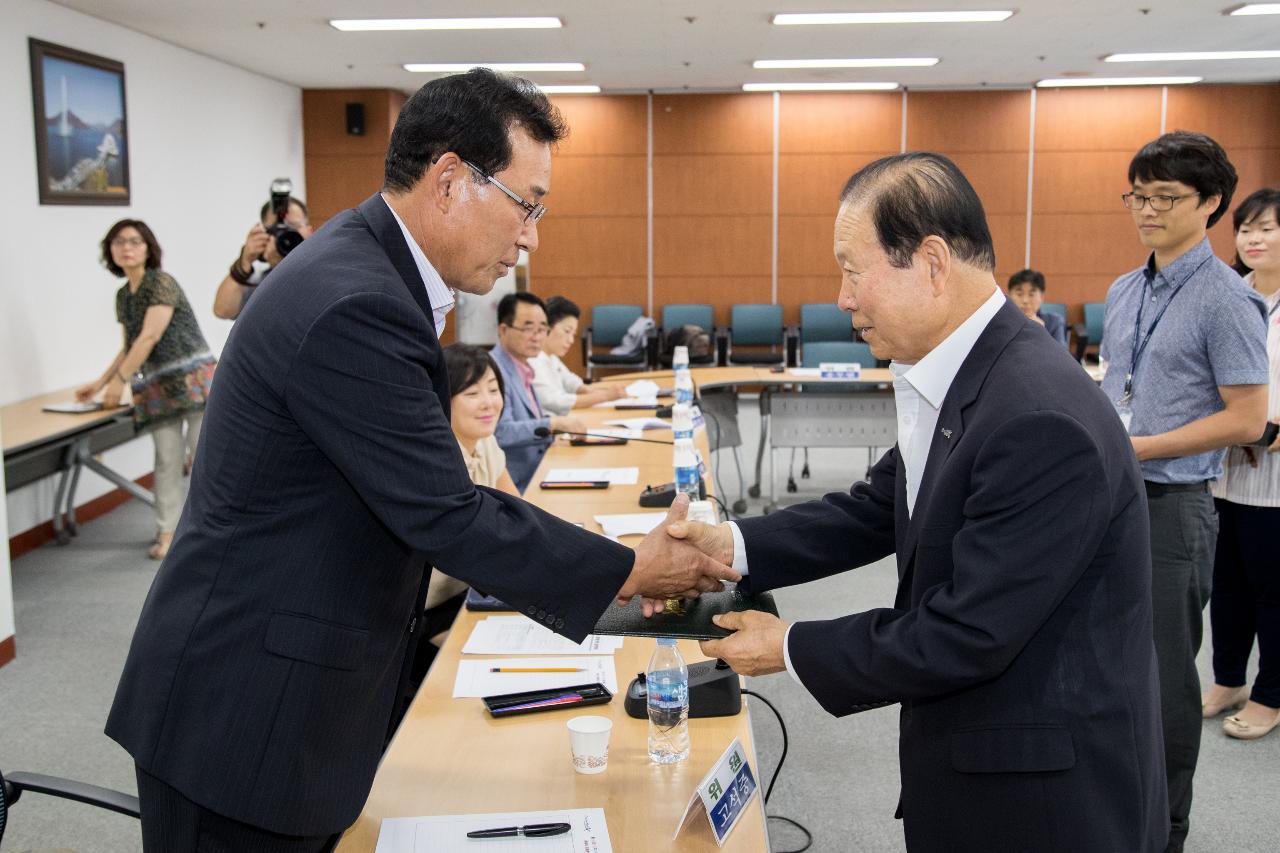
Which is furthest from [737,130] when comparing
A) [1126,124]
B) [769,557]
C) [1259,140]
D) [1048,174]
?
[769,557]

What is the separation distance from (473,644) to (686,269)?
375 inches

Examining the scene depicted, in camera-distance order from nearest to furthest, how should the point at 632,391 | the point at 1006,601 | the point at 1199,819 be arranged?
the point at 1006,601 < the point at 1199,819 < the point at 632,391

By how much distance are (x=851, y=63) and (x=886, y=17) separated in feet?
6.99

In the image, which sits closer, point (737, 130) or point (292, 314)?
point (292, 314)

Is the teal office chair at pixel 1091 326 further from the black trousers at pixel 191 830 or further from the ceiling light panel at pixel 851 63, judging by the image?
the black trousers at pixel 191 830

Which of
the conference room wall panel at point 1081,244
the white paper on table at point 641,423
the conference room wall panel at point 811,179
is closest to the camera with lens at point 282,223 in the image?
the white paper on table at point 641,423

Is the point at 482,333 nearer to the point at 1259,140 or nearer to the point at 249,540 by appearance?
the point at 1259,140

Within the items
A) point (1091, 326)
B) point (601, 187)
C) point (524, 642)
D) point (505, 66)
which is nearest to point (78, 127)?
point (505, 66)

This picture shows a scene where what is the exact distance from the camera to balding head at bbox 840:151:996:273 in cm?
142

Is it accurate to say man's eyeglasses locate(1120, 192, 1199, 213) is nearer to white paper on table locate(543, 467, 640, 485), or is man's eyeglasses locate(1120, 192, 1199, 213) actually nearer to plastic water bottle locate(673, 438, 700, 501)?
plastic water bottle locate(673, 438, 700, 501)

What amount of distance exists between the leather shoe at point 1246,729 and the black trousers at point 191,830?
334cm

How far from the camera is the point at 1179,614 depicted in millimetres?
2643

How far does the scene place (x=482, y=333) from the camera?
38.5 feet

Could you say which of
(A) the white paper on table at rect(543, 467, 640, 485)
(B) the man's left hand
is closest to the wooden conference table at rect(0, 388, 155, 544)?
(A) the white paper on table at rect(543, 467, 640, 485)
